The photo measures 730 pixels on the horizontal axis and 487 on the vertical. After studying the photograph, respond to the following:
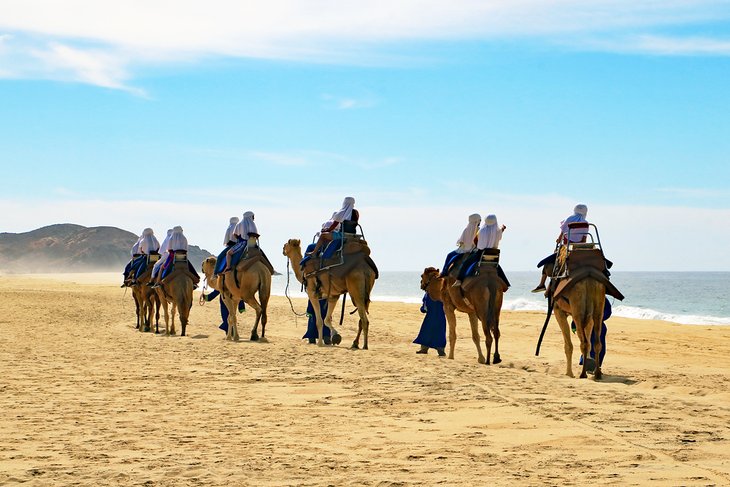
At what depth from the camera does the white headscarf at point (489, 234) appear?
16638mm

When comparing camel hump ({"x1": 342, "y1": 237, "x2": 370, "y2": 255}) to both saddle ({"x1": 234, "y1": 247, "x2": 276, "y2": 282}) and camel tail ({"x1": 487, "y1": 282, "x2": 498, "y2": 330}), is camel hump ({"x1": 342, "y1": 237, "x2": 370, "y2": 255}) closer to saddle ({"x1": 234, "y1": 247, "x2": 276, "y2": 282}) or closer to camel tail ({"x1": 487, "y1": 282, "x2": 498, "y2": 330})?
saddle ({"x1": 234, "y1": 247, "x2": 276, "y2": 282})

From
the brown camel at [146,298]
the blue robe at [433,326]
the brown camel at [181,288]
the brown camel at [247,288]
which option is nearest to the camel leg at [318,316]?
the brown camel at [247,288]

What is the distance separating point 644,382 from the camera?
14.9 meters

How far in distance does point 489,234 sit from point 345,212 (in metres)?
4.36

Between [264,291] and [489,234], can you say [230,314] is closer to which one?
[264,291]

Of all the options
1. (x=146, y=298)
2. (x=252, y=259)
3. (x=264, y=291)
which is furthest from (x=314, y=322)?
(x=146, y=298)

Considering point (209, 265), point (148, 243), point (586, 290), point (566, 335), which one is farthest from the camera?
point (148, 243)

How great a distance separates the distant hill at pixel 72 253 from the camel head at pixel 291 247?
147 meters

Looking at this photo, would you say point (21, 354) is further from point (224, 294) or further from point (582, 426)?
point (582, 426)

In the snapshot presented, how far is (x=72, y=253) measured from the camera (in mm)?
185250

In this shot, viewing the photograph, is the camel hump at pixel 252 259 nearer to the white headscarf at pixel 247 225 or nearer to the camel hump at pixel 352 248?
the white headscarf at pixel 247 225

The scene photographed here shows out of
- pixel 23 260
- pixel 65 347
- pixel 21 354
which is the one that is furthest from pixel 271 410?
pixel 23 260

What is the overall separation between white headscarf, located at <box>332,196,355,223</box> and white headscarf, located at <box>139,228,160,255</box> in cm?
900

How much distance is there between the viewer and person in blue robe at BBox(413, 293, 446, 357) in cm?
1903
